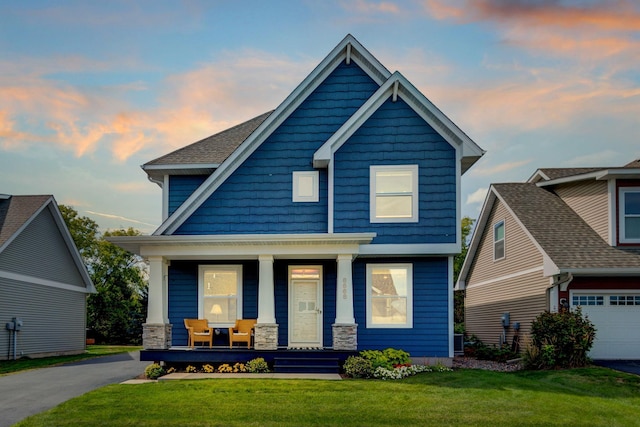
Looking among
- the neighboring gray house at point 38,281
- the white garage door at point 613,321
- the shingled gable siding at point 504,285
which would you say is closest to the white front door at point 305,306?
the shingled gable siding at point 504,285

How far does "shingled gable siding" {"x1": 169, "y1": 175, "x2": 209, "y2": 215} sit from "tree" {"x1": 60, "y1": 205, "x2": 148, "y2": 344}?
17.8m

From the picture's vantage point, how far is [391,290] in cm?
1520

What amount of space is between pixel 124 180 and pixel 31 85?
6.01 m

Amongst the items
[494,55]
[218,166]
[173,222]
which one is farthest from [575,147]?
[173,222]

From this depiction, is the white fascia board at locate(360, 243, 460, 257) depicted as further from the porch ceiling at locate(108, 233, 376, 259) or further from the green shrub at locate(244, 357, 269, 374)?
the green shrub at locate(244, 357, 269, 374)

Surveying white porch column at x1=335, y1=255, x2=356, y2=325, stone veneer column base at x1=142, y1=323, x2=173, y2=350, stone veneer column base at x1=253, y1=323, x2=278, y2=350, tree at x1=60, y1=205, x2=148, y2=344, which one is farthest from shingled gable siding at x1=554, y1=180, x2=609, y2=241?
tree at x1=60, y1=205, x2=148, y2=344

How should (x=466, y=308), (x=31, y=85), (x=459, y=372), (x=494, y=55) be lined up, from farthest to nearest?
(x=466, y=308), (x=31, y=85), (x=494, y=55), (x=459, y=372)

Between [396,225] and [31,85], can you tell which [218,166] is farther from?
[31,85]

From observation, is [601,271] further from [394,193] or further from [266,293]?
[266,293]

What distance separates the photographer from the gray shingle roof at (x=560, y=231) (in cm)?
1586

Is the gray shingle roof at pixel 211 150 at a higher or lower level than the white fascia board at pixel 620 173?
higher

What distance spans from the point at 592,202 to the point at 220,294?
11510mm

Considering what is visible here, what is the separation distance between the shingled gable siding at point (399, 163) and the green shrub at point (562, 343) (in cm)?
335

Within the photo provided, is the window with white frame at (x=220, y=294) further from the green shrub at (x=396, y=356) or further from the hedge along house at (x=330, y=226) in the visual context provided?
the green shrub at (x=396, y=356)
